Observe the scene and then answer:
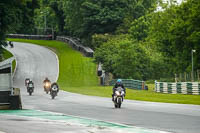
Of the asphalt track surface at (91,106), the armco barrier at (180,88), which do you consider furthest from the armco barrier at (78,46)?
the armco barrier at (180,88)

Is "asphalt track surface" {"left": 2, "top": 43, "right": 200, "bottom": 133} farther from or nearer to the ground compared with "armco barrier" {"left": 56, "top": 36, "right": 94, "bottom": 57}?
nearer to the ground

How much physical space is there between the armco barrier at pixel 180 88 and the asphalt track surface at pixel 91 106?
943 centimetres

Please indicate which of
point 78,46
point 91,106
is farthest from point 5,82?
point 78,46

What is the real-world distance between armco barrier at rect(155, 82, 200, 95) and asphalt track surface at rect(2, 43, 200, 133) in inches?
371

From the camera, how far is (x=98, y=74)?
65.8 meters

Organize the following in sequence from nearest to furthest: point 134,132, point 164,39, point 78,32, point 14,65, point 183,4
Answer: point 134,132 → point 14,65 → point 183,4 → point 164,39 → point 78,32

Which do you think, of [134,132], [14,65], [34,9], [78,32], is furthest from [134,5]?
[134,132]

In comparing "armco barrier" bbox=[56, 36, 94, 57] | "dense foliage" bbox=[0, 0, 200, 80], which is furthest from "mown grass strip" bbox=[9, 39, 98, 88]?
"dense foliage" bbox=[0, 0, 200, 80]

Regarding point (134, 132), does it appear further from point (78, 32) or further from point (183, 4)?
point (78, 32)

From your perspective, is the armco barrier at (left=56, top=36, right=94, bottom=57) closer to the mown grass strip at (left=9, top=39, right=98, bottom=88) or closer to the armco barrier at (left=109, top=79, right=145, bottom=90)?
the mown grass strip at (left=9, top=39, right=98, bottom=88)

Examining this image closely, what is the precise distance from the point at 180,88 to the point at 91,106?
1917 centimetres

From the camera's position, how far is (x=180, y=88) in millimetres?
44312

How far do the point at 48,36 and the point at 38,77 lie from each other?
50.4 m

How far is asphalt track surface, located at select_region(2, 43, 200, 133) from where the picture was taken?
17547 millimetres
